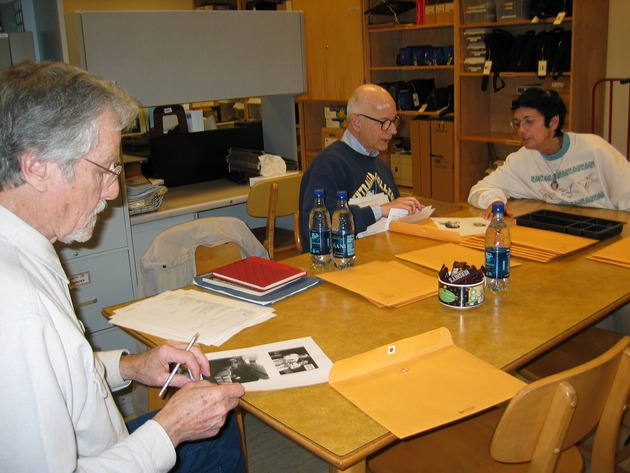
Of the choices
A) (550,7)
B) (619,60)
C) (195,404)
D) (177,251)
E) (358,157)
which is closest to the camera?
(195,404)

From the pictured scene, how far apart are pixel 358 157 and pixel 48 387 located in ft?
6.67

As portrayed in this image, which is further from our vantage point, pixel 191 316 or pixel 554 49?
pixel 554 49

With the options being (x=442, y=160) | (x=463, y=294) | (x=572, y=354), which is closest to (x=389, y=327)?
(x=463, y=294)

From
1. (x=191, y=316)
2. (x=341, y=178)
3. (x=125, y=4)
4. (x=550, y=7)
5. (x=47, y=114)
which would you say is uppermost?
(x=125, y=4)

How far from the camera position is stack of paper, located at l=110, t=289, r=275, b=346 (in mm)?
1620

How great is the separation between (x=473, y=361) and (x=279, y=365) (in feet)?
1.40

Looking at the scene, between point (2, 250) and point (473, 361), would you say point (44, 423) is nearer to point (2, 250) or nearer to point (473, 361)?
point (2, 250)

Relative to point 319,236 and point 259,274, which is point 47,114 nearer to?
point 259,274

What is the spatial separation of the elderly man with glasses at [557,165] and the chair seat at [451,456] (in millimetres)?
1228

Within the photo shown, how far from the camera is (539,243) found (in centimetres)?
218

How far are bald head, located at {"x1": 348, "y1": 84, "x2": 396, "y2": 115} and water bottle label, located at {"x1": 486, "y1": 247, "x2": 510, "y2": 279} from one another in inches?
47.7

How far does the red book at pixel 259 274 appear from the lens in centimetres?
188

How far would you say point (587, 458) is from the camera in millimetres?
2031

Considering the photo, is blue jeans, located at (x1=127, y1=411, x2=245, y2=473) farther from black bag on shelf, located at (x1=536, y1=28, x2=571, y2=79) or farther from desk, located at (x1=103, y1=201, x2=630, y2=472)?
black bag on shelf, located at (x1=536, y1=28, x2=571, y2=79)
